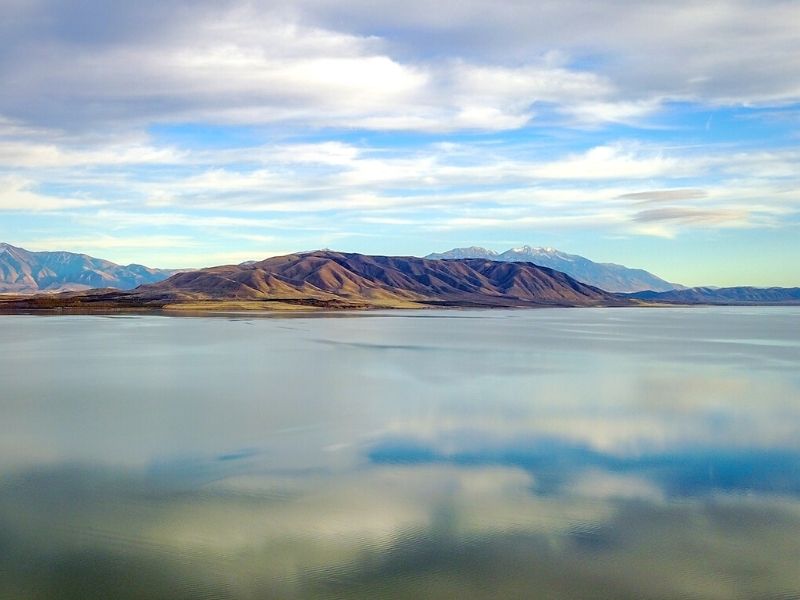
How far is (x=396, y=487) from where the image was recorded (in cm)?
1781

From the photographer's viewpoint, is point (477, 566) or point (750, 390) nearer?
point (477, 566)

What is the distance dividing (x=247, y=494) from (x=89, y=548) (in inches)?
172

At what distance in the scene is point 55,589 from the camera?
1163 centimetres

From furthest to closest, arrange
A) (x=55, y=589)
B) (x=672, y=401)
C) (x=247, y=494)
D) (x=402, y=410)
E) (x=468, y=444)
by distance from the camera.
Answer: (x=672, y=401) → (x=402, y=410) → (x=468, y=444) → (x=247, y=494) → (x=55, y=589)

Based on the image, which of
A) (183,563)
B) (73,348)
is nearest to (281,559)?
(183,563)

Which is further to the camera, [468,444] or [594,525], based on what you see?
[468,444]

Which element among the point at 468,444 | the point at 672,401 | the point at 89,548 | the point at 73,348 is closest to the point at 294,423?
the point at 468,444

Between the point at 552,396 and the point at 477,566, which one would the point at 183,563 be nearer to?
the point at 477,566

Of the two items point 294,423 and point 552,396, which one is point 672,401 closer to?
point 552,396

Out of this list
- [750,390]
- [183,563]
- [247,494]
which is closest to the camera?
[183,563]

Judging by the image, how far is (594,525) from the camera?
1493 centimetres

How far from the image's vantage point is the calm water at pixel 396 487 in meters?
12.3

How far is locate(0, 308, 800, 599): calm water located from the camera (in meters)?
12.3

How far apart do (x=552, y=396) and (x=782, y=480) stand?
14.9 metres
